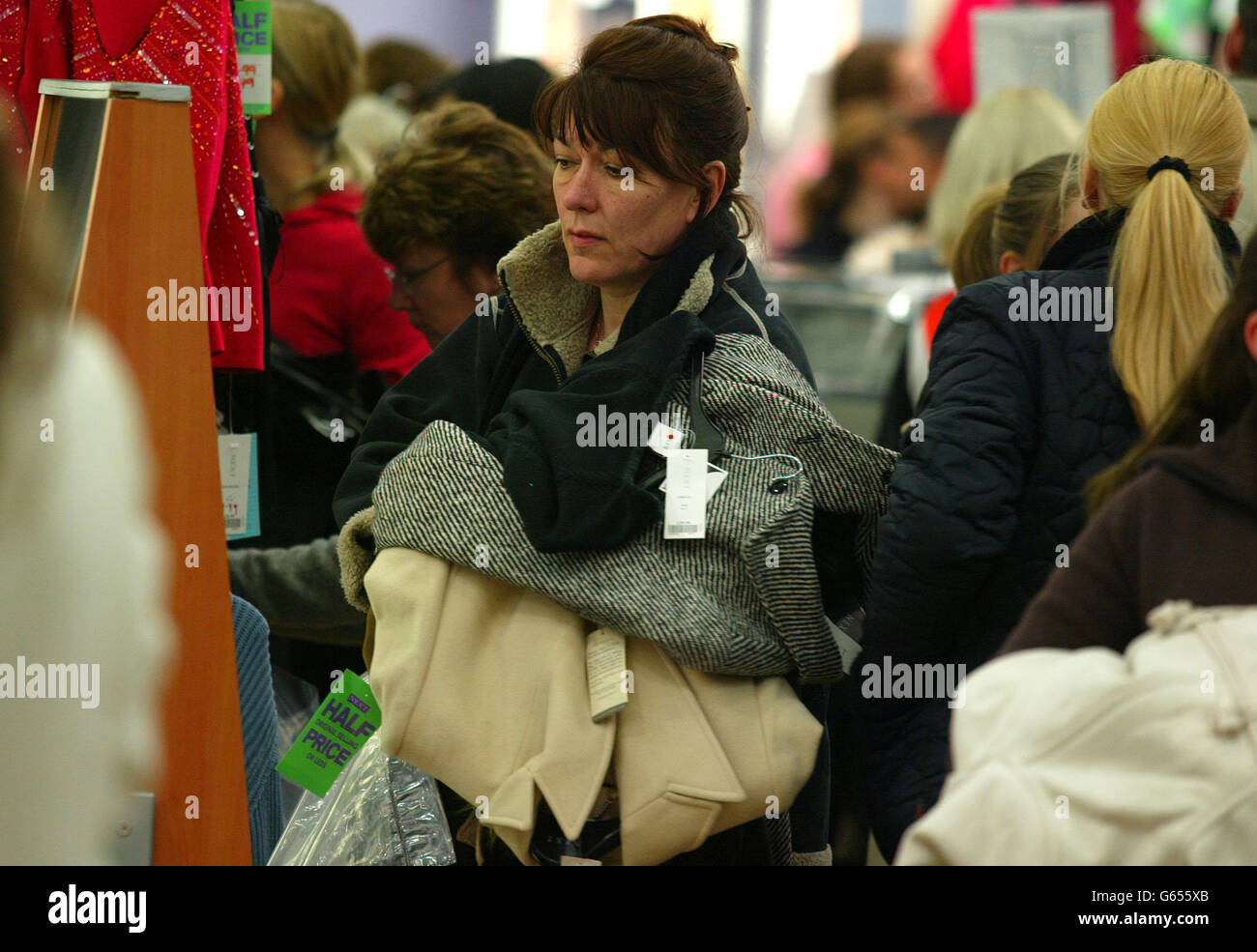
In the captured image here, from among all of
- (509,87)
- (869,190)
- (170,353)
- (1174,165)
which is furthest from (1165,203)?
(869,190)

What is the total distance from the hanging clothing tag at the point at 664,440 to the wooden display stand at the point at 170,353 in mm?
657

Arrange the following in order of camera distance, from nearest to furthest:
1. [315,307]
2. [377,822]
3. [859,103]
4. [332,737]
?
[377,822]
[332,737]
[315,307]
[859,103]

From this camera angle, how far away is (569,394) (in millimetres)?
2258

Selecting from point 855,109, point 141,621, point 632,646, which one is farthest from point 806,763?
point 855,109

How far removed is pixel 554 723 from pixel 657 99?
92cm

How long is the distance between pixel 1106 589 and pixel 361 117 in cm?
382

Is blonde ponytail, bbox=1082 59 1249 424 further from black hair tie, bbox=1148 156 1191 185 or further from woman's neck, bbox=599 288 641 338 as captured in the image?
woman's neck, bbox=599 288 641 338

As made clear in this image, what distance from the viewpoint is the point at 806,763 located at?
2217mm

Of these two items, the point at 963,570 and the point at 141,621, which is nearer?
the point at 141,621

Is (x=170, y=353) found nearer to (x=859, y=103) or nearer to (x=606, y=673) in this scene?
(x=606, y=673)

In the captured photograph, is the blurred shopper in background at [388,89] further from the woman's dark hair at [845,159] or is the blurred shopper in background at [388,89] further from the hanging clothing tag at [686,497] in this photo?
the hanging clothing tag at [686,497]

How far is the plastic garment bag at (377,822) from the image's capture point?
248 cm

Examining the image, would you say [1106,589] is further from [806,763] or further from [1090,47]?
[1090,47]

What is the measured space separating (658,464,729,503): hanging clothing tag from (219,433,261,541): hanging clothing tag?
40.7 inches
